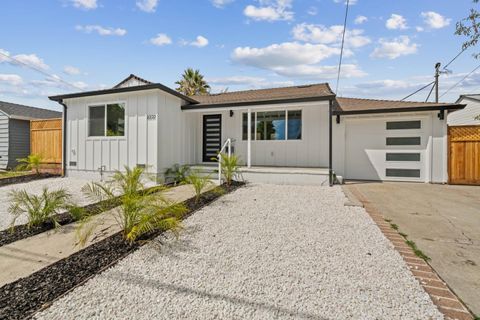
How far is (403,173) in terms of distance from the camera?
8.59 metres

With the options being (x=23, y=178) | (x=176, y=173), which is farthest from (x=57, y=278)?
(x=23, y=178)

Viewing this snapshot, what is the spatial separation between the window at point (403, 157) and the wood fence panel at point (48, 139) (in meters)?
13.2

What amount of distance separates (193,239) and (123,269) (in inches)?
39.6

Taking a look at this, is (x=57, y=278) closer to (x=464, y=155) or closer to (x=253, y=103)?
(x=253, y=103)

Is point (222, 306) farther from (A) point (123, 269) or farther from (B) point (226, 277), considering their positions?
(A) point (123, 269)

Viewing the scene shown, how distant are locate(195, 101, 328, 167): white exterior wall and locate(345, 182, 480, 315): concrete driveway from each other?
6.74 feet

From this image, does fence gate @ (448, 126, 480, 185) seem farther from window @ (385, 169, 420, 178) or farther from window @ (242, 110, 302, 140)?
window @ (242, 110, 302, 140)

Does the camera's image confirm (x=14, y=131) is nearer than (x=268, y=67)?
Yes

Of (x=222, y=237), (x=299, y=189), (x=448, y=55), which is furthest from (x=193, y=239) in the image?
(x=448, y=55)

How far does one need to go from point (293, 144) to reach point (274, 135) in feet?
2.80

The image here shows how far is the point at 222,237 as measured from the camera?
339 cm

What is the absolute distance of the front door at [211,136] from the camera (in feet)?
33.3

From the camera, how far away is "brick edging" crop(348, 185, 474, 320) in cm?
185

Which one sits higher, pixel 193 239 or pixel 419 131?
pixel 419 131
